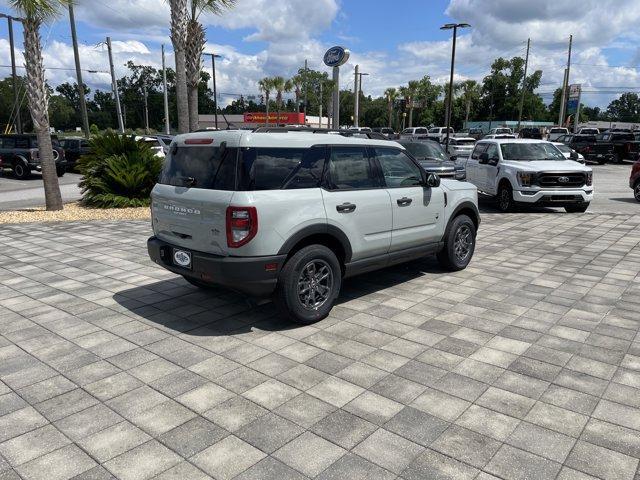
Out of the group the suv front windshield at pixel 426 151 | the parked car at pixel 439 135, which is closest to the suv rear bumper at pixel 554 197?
the suv front windshield at pixel 426 151

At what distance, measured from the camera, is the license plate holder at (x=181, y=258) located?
184 inches

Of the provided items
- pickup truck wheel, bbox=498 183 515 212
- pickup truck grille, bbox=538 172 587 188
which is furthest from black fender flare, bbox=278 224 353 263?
pickup truck wheel, bbox=498 183 515 212

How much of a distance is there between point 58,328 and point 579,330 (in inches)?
204

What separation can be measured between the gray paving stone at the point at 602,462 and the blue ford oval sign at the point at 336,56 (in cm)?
1954

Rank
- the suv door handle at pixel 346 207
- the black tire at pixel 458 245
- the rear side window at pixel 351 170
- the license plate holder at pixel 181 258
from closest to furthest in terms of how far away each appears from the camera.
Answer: the license plate holder at pixel 181 258 < the suv door handle at pixel 346 207 < the rear side window at pixel 351 170 < the black tire at pixel 458 245

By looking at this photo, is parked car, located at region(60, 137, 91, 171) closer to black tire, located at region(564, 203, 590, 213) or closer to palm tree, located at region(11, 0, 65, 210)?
palm tree, located at region(11, 0, 65, 210)

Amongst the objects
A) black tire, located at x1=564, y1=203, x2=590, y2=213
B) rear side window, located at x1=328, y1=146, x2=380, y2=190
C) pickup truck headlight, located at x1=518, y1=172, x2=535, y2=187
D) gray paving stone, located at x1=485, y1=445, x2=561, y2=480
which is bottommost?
gray paving stone, located at x1=485, y1=445, x2=561, y2=480

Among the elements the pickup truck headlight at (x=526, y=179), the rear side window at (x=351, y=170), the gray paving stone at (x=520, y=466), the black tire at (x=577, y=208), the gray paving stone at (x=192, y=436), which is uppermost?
the rear side window at (x=351, y=170)

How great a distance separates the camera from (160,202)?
505 centimetres

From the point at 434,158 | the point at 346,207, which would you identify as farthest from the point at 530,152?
the point at 346,207

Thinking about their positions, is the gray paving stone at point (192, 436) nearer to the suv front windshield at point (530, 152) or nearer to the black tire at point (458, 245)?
the black tire at point (458, 245)

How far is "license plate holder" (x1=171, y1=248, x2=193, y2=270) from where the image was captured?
4.68 m

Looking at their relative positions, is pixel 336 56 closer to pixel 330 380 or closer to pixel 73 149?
pixel 73 149

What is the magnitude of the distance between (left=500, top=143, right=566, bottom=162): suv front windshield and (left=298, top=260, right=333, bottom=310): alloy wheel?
9467 millimetres
